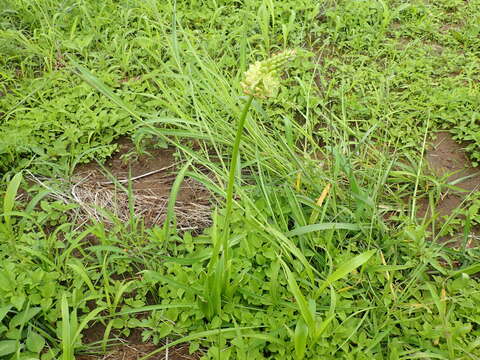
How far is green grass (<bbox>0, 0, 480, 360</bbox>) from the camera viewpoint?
4.95 feet

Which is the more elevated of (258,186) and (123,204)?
(258,186)

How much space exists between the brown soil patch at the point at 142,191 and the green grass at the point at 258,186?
70 millimetres

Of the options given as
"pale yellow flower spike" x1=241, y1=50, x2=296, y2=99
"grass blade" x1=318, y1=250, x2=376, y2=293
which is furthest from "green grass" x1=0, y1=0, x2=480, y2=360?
"pale yellow flower spike" x1=241, y1=50, x2=296, y2=99

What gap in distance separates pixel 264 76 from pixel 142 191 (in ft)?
4.25

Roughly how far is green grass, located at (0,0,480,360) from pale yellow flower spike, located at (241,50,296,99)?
0.26m

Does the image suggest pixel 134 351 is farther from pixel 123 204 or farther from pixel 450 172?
pixel 450 172

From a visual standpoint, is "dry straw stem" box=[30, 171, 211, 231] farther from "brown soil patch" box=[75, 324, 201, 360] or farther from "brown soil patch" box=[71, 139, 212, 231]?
"brown soil patch" box=[75, 324, 201, 360]

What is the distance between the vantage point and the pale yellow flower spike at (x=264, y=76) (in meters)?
0.91

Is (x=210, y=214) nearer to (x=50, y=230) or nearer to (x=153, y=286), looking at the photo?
(x=153, y=286)

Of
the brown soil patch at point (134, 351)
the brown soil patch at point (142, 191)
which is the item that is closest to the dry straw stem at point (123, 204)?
the brown soil patch at point (142, 191)

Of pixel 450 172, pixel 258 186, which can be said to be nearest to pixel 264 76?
pixel 258 186

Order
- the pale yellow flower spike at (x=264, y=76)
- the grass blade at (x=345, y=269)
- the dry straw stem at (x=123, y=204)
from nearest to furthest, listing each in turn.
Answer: the pale yellow flower spike at (x=264, y=76) → the grass blade at (x=345, y=269) → the dry straw stem at (x=123, y=204)

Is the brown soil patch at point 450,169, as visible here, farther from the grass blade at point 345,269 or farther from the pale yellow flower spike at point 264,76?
the pale yellow flower spike at point 264,76

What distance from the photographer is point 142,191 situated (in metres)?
2.07
